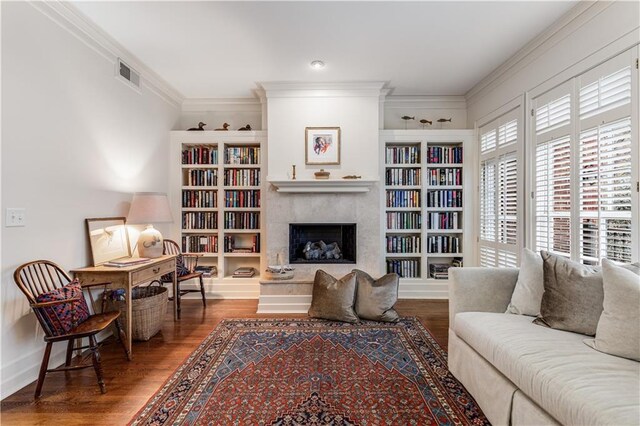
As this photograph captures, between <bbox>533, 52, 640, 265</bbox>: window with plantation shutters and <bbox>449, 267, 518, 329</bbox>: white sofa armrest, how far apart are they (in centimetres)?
67

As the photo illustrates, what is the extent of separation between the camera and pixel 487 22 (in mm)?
2461

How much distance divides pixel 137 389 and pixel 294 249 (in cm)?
222

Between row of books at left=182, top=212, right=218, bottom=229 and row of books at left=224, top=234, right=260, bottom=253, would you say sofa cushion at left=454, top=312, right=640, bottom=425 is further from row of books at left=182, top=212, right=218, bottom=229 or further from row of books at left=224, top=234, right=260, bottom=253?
row of books at left=182, top=212, right=218, bottom=229

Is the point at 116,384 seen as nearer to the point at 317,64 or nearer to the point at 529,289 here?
the point at 529,289

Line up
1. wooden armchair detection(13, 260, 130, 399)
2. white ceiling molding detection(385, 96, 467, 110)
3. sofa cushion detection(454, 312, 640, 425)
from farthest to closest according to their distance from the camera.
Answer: white ceiling molding detection(385, 96, 467, 110) → wooden armchair detection(13, 260, 130, 399) → sofa cushion detection(454, 312, 640, 425)

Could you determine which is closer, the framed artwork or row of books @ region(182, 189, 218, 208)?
the framed artwork

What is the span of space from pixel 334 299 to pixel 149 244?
75.7 inches

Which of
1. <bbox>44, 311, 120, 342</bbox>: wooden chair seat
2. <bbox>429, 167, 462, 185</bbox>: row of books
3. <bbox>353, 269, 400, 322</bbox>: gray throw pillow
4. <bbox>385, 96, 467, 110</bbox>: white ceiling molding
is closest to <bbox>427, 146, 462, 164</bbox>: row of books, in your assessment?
<bbox>429, 167, 462, 185</bbox>: row of books

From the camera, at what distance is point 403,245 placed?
4031 mm

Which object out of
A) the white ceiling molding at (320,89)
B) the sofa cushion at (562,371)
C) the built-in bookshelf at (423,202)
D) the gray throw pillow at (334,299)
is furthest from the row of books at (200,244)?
the sofa cushion at (562,371)

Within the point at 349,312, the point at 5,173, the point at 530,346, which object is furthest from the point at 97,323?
the point at 530,346

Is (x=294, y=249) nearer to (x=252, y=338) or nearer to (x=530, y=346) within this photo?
(x=252, y=338)

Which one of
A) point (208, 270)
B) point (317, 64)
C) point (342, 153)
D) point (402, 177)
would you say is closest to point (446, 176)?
point (402, 177)

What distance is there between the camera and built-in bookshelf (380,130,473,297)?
3955mm
